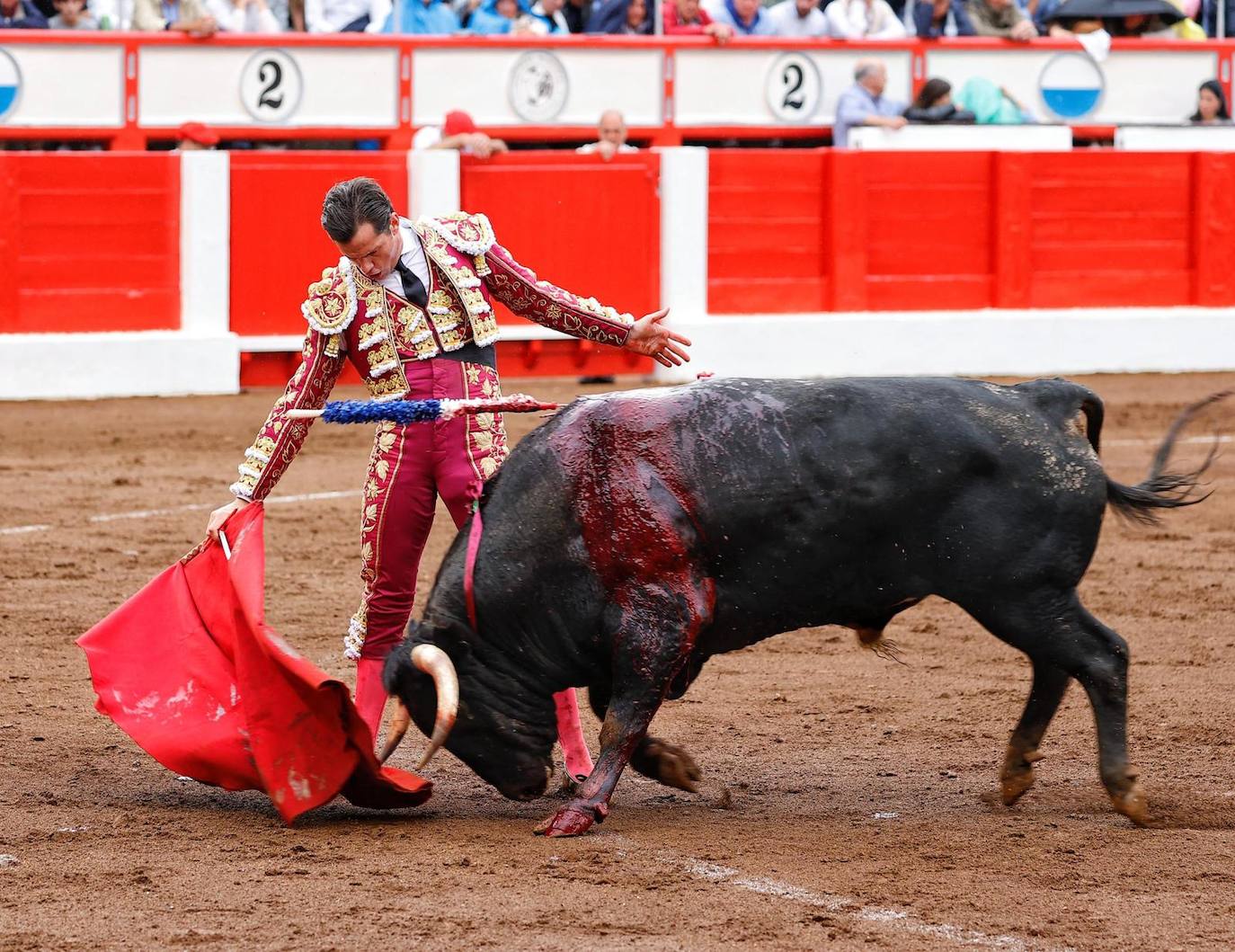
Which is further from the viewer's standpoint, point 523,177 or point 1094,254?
point 1094,254

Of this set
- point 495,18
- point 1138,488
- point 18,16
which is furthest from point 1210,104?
point 1138,488

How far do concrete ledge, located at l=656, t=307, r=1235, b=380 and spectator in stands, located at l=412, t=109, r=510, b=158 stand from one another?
1.31 meters

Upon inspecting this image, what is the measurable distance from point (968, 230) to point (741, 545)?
765 cm

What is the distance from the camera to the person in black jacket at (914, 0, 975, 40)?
1216 centimetres

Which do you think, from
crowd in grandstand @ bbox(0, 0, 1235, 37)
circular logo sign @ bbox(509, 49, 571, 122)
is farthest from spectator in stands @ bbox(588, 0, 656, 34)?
circular logo sign @ bbox(509, 49, 571, 122)

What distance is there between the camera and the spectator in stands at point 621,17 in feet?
38.6

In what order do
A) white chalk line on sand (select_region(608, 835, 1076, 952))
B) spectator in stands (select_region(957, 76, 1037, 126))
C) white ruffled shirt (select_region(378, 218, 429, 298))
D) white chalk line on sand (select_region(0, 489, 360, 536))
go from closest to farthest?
white chalk line on sand (select_region(608, 835, 1076, 952)) → white ruffled shirt (select_region(378, 218, 429, 298)) → white chalk line on sand (select_region(0, 489, 360, 536)) → spectator in stands (select_region(957, 76, 1037, 126))

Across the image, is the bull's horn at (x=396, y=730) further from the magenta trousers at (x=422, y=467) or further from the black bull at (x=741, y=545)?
the magenta trousers at (x=422, y=467)

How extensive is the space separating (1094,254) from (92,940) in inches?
357

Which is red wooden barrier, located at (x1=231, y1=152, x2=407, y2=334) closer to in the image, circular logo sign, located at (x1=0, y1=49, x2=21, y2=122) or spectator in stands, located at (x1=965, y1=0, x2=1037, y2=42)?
circular logo sign, located at (x1=0, y1=49, x2=21, y2=122)

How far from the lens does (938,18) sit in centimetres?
1223

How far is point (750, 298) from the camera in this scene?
10.9 metres

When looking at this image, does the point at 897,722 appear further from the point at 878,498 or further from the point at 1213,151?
the point at 1213,151

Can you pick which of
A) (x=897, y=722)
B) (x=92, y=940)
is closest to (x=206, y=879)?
(x=92, y=940)
